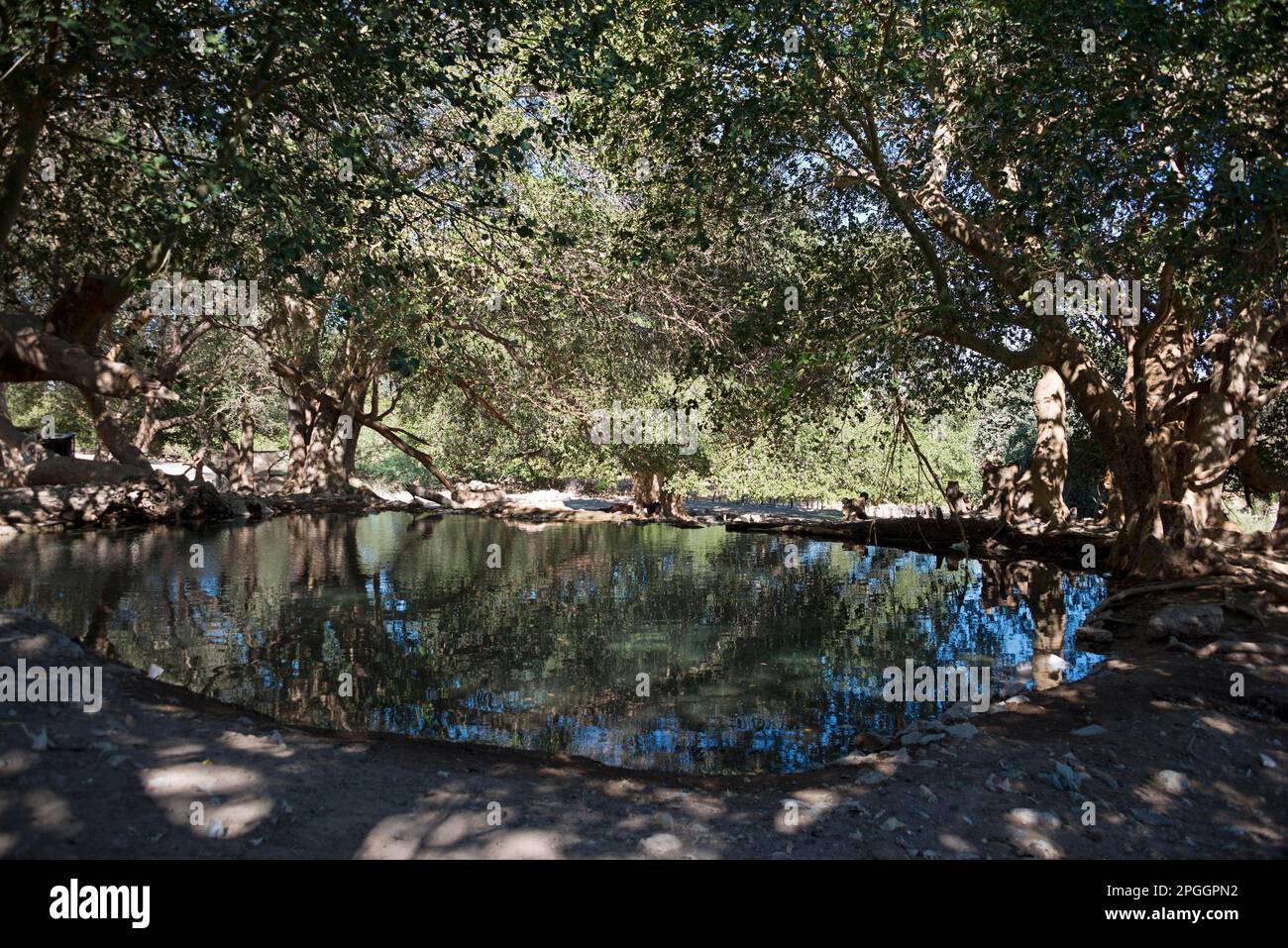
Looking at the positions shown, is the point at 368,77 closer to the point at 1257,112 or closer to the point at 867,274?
the point at 867,274

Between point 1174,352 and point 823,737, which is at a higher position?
point 1174,352

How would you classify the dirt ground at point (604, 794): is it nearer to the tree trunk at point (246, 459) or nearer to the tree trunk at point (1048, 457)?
the tree trunk at point (1048, 457)

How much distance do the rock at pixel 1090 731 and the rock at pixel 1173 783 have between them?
0.77m

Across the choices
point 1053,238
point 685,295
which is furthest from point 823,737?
point 685,295

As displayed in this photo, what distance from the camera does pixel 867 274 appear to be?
12.8 metres

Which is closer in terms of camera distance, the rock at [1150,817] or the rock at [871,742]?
the rock at [1150,817]

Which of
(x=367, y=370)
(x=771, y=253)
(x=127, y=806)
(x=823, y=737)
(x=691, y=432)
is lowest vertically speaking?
(x=823, y=737)

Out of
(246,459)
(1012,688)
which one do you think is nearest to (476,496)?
(246,459)

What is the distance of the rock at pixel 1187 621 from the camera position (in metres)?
8.88

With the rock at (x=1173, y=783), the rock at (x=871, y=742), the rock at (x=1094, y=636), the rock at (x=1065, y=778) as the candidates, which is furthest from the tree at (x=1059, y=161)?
the rock at (x=871, y=742)

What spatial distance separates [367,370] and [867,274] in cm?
1740

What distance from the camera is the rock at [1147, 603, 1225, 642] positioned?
29.1 ft

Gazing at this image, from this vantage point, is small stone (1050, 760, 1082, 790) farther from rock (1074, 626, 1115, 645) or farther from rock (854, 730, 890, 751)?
rock (1074, 626, 1115, 645)

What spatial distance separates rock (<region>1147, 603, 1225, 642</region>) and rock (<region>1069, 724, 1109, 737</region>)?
362 centimetres
